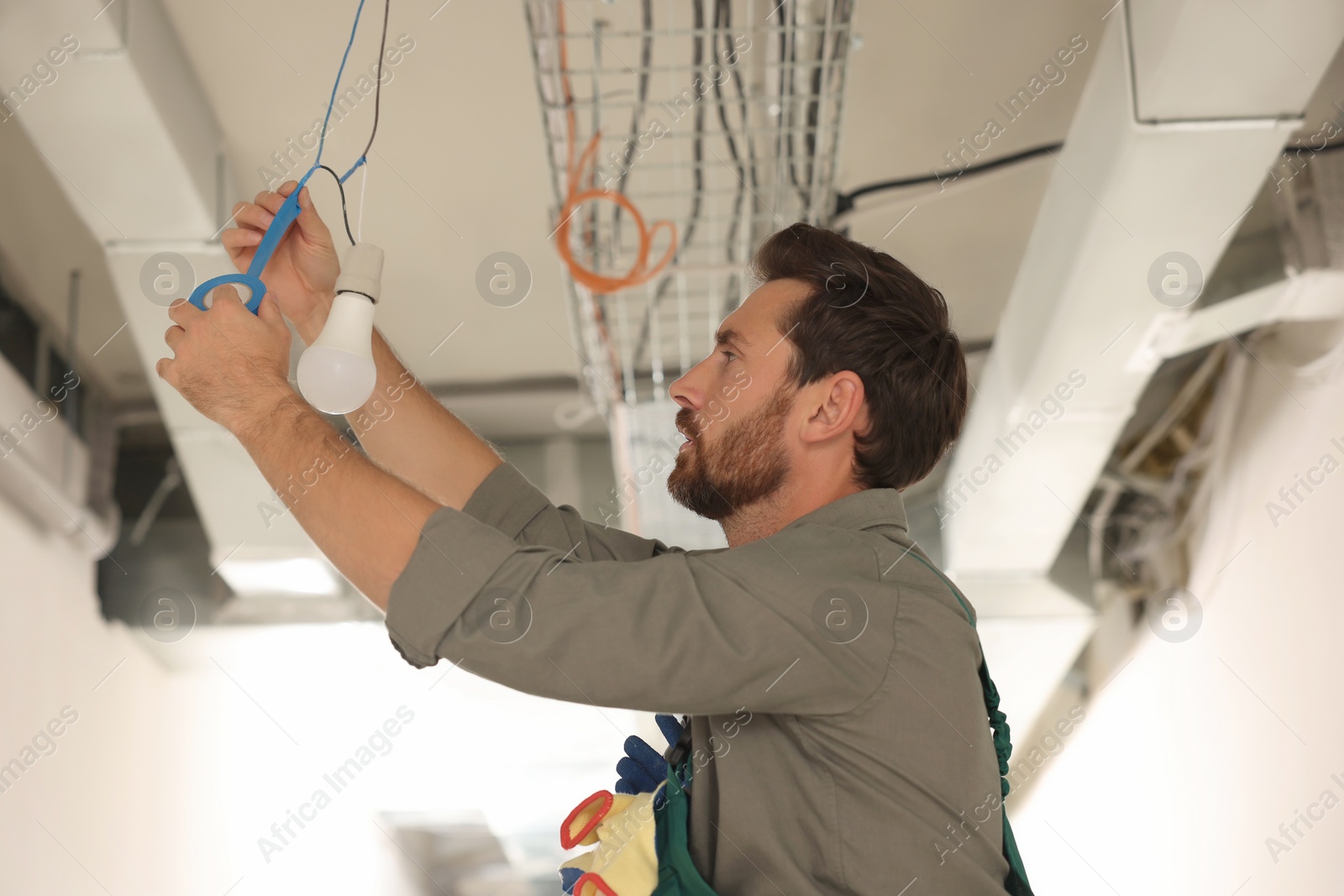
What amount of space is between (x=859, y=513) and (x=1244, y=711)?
150cm

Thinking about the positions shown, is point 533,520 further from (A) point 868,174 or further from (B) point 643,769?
(A) point 868,174

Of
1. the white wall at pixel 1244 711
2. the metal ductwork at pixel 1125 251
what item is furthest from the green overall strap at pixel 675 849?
the white wall at pixel 1244 711

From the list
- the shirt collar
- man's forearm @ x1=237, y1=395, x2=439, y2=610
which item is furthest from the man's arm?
the shirt collar

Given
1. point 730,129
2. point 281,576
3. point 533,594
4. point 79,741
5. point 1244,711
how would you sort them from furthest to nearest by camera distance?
point 281,576, point 79,741, point 1244,711, point 730,129, point 533,594

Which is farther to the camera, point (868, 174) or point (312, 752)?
point (312, 752)

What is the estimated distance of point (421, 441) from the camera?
0.90m

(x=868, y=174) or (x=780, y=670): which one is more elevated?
(x=780, y=670)

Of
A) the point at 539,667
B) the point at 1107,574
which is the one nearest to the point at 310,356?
the point at 539,667

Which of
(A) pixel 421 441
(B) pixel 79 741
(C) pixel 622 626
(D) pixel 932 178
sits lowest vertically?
(B) pixel 79 741

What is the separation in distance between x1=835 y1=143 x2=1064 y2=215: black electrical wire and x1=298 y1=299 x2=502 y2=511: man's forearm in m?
0.80

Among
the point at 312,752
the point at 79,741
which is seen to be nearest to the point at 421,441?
the point at 79,741

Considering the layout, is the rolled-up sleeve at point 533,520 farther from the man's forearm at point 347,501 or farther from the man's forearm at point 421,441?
the man's forearm at point 347,501

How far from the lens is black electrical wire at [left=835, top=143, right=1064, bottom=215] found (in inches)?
61.4

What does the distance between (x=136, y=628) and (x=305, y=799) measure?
527 mm
